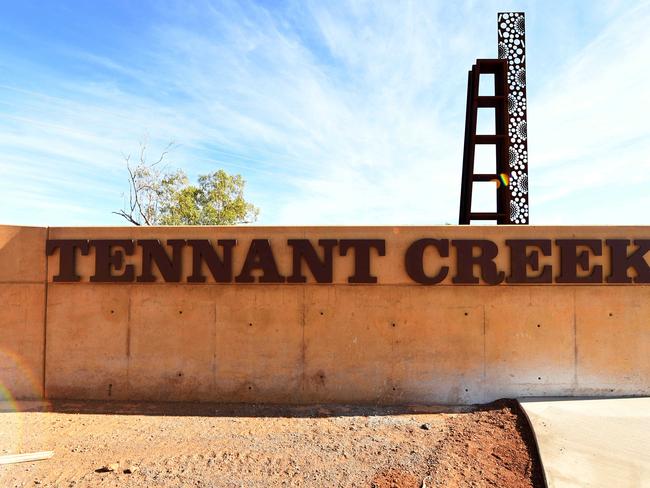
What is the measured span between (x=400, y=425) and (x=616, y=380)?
13.1 feet

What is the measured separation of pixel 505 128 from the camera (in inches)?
420

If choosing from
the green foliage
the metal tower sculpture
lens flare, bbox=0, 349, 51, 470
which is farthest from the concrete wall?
the green foliage

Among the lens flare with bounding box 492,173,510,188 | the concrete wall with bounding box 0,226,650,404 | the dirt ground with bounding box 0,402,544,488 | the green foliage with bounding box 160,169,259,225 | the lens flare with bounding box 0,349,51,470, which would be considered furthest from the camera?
the green foliage with bounding box 160,169,259,225

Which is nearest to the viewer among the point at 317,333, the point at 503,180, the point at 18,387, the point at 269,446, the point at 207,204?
the point at 269,446

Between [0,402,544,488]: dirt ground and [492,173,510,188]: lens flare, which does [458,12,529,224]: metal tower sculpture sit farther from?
[0,402,544,488]: dirt ground

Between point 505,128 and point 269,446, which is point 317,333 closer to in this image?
point 269,446

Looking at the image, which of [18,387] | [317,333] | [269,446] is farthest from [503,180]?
[18,387]

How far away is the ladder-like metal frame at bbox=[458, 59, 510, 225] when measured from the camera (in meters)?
10.6

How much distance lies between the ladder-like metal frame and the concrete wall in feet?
12.5

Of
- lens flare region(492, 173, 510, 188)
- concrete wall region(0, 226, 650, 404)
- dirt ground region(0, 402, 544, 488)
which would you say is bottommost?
dirt ground region(0, 402, 544, 488)

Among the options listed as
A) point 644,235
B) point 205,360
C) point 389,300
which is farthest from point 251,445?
point 644,235

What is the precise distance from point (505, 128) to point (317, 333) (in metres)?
7.98

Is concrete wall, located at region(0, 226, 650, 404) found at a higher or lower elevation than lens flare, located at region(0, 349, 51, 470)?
higher

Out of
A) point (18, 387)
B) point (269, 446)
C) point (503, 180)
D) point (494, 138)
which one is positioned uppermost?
point (494, 138)
